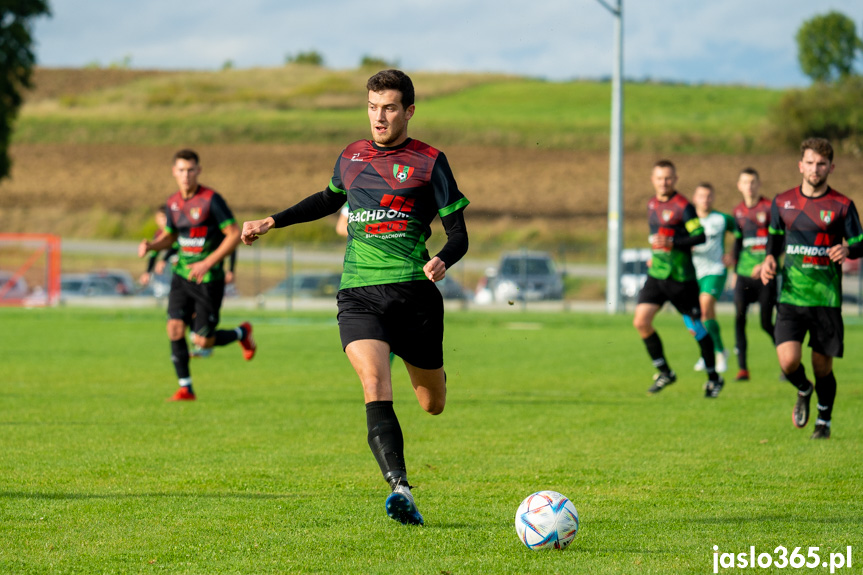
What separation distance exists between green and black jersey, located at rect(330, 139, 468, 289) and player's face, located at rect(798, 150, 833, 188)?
3571 mm

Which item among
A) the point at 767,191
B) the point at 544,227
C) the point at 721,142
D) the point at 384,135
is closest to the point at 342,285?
the point at 384,135

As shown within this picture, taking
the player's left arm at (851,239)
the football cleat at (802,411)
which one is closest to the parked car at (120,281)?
the football cleat at (802,411)

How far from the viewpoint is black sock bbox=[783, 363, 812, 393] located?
859 cm

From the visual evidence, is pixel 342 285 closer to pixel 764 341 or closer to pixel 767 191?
pixel 764 341

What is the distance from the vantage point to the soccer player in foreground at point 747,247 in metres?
12.9

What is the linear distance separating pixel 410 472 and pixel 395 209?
6.51 feet

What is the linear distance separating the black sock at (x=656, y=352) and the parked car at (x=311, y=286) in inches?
915

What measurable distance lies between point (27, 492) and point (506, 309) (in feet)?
82.9

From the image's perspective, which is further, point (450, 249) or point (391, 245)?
point (391, 245)

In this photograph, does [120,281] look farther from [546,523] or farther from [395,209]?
[546,523]

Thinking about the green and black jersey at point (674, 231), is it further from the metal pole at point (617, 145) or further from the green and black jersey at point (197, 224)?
the metal pole at point (617, 145)

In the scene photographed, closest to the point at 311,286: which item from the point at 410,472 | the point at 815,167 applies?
the point at 815,167

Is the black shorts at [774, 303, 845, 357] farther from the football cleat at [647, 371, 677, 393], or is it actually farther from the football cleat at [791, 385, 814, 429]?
the football cleat at [647, 371, 677, 393]

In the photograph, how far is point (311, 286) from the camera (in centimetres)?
3466
